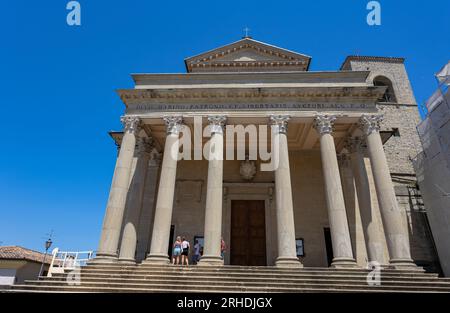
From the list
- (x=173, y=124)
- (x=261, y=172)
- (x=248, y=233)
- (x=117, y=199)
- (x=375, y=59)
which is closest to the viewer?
(x=117, y=199)

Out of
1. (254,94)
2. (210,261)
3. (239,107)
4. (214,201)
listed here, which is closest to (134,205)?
(214,201)

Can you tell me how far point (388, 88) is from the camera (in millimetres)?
24516

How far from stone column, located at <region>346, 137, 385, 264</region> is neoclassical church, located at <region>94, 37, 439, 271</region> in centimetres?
6

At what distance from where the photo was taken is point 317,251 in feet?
52.9

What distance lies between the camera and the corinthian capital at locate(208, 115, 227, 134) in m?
14.0

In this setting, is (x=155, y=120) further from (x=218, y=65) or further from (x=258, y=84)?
(x=218, y=65)

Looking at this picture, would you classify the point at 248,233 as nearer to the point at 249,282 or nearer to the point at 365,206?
the point at 365,206

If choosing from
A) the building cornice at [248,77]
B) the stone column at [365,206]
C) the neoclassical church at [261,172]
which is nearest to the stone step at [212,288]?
the neoclassical church at [261,172]

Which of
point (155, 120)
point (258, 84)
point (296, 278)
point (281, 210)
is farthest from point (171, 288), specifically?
point (258, 84)

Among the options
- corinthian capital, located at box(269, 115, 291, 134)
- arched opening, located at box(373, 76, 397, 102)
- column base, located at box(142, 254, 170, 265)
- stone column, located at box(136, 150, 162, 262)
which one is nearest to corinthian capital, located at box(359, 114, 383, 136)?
corinthian capital, located at box(269, 115, 291, 134)

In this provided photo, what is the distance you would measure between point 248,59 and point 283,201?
1174 cm

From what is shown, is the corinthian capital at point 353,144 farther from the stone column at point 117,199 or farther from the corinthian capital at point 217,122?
the stone column at point 117,199

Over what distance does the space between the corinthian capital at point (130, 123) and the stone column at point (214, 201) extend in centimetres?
391

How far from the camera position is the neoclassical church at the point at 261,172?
40.5ft
